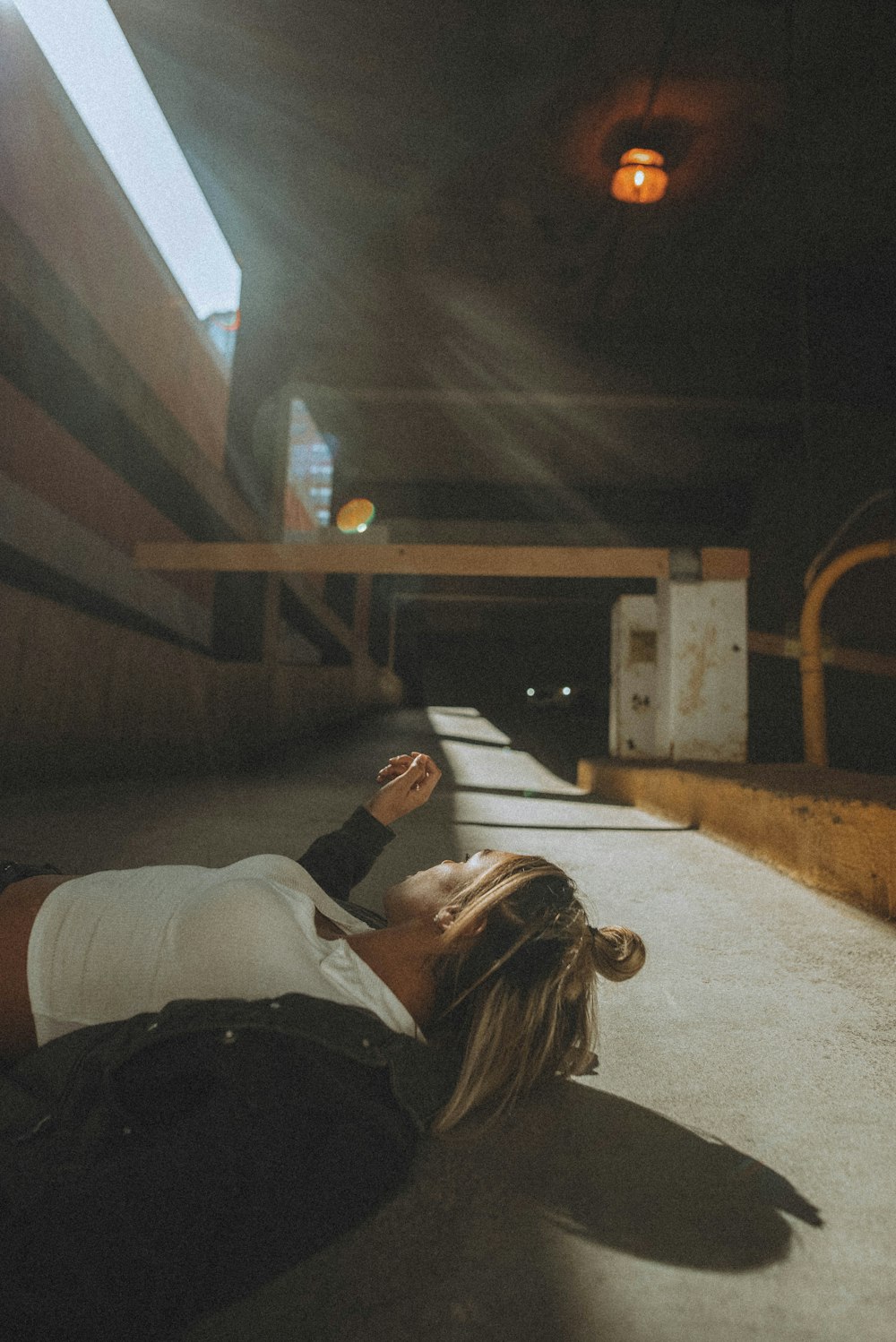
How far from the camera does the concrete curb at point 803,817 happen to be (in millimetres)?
2086

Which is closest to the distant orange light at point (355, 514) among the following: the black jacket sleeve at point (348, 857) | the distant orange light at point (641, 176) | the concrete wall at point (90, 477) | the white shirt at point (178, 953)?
the concrete wall at point (90, 477)

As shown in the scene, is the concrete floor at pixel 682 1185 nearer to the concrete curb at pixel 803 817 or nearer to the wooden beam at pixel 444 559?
the concrete curb at pixel 803 817

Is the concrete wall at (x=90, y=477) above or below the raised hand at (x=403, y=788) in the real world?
above

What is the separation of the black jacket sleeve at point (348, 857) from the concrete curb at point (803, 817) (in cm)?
141

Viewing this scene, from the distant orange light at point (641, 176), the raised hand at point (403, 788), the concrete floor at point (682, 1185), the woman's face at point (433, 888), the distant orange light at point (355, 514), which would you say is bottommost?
the concrete floor at point (682, 1185)

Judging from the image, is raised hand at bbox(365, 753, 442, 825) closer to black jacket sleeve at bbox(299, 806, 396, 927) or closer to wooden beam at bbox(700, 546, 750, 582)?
black jacket sleeve at bbox(299, 806, 396, 927)

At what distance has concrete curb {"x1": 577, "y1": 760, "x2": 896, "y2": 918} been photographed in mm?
2086

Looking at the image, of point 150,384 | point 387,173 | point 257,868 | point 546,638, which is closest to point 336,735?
point 150,384

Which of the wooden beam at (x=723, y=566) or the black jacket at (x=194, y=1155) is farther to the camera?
the wooden beam at (x=723, y=566)

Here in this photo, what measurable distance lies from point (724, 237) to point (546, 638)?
1127 centimetres

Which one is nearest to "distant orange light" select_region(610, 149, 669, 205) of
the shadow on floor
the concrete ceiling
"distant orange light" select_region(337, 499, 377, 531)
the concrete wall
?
the concrete ceiling

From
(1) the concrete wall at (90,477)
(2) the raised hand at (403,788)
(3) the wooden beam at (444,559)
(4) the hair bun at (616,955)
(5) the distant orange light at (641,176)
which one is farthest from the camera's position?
(5) the distant orange light at (641,176)

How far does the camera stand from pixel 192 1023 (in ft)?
2.78

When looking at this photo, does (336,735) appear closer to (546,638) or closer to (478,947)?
(478,947)
